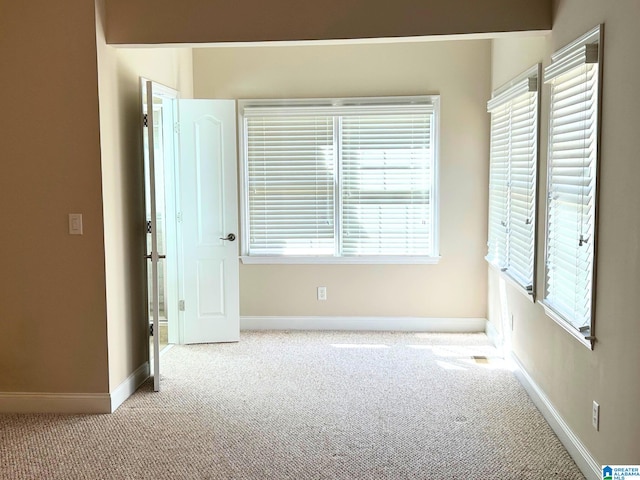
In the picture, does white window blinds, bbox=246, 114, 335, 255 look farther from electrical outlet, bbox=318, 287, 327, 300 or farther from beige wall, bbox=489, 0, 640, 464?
beige wall, bbox=489, 0, 640, 464

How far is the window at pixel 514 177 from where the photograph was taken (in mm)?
3902

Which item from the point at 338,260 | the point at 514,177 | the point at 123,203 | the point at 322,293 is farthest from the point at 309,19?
the point at 322,293

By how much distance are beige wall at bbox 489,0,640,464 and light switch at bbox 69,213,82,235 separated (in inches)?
110

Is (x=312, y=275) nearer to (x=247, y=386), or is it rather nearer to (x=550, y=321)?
(x=247, y=386)

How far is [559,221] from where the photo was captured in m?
3.38

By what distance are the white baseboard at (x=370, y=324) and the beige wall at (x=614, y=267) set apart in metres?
2.25

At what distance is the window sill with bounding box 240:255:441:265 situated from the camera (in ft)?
18.2

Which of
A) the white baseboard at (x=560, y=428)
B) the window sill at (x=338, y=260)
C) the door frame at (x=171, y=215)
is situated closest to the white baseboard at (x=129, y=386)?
the door frame at (x=171, y=215)

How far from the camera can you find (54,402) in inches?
148

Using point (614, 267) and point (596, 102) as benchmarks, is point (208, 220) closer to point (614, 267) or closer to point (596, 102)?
point (596, 102)

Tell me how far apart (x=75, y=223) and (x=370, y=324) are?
2908 millimetres

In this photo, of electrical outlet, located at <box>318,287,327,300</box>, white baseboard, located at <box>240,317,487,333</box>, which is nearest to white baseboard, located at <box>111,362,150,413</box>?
white baseboard, located at <box>240,317,487,333</box>

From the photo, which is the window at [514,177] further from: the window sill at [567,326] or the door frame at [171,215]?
the door frame at [171,215]

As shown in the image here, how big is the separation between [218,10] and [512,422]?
295cm
